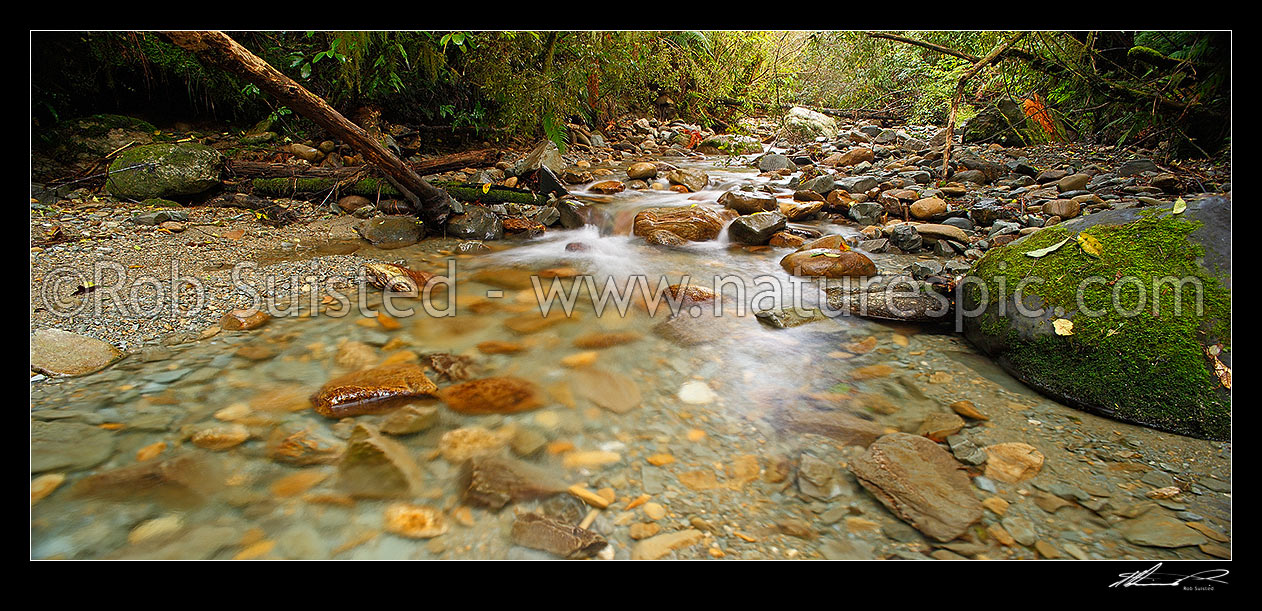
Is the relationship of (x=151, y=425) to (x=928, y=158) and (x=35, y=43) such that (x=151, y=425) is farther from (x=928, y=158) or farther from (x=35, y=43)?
(x=928, y=158)

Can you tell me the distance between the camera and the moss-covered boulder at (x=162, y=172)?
470cm

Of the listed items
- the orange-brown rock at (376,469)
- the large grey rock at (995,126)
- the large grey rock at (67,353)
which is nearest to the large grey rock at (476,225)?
the large grey rock at (67,353)

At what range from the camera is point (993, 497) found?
195cm

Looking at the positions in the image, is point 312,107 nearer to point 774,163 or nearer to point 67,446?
point 67,446

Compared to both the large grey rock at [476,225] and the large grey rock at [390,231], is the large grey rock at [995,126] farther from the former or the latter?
the large grey rock at [390,231]

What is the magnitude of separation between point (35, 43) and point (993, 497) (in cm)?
802

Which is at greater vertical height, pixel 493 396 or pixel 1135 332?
pixel 1135 332

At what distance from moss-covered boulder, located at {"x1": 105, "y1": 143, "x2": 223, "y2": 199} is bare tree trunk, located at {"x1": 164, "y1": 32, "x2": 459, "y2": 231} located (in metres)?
0.95

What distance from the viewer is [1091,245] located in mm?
2861

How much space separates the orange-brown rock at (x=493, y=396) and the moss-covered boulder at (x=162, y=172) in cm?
421

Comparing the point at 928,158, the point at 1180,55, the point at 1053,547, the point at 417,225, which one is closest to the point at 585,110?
the point at 417,225

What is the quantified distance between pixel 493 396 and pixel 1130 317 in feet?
10.4

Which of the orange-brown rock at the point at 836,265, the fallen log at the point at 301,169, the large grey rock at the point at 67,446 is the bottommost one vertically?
the large grey rock at the point at 67,446

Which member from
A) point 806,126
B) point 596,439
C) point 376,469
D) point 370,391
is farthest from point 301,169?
point 806,126
